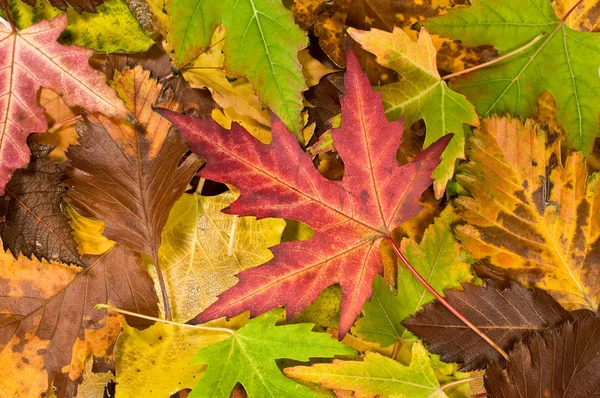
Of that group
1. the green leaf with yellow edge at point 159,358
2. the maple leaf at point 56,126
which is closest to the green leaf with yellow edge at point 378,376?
the green leaf with yellow edge at point 159,358

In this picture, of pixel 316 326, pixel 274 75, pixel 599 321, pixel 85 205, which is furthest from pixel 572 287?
pixel 85 205

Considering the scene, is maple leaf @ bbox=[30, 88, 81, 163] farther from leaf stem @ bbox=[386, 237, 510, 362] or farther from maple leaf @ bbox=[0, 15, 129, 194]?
leaf stem @ bbox=[386, 237, 510, 362]

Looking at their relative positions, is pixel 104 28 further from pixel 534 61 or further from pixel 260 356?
pixel 534 61

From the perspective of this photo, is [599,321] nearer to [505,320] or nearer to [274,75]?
[505,320]

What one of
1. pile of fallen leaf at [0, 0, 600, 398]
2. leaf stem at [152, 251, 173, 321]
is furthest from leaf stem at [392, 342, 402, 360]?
leaf stem at [152, 251, 173, 321]

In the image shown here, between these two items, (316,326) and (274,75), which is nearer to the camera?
(274,75)

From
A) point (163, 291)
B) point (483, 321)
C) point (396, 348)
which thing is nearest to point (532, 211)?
point (483, 321)

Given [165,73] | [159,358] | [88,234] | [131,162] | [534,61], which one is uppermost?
[534,61]
